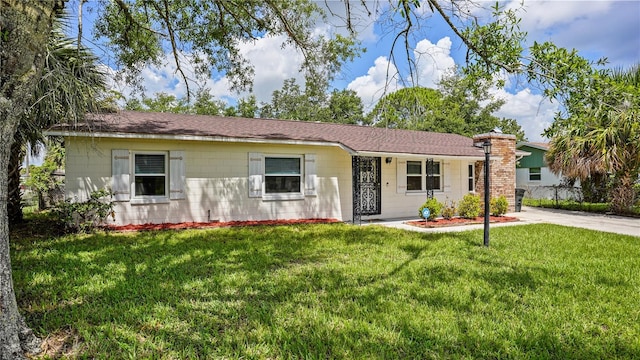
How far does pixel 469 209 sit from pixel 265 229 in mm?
7420

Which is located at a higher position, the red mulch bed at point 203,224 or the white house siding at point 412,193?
the white house siding at point 412,193

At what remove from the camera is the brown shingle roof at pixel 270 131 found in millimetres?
10047

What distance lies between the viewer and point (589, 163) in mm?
14438

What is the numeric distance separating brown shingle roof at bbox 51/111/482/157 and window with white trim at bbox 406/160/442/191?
69cm

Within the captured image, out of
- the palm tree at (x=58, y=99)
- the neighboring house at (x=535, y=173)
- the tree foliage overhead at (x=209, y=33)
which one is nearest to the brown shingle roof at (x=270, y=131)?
the palm tree at (x=58, y=99)

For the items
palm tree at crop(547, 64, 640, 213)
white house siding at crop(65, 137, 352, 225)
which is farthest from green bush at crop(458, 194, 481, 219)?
white house siding at crop(65, 137, 352, 225)

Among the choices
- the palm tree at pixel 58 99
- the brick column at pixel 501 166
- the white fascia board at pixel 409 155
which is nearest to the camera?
the palm tree at pixel 58 99

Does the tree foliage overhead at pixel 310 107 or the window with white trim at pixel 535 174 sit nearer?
the window with white trim at pixel 535 174

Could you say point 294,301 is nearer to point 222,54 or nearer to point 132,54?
point 222,54

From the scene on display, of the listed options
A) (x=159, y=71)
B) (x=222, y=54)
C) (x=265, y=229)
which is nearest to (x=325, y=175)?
(x=265, y=229)

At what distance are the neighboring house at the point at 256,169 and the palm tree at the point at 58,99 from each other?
56 centimetres

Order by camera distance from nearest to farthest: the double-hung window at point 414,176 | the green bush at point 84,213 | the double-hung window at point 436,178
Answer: the green bush at point 84,213 < the double-hung window at point 414,176 < the double-hung window at point 436,178

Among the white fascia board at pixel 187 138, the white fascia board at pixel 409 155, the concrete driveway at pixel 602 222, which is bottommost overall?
the concrete driveway at pixel 602 222

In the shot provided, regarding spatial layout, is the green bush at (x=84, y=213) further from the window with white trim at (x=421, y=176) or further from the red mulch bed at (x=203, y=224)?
the window with white trim at (x=421, y=176)
